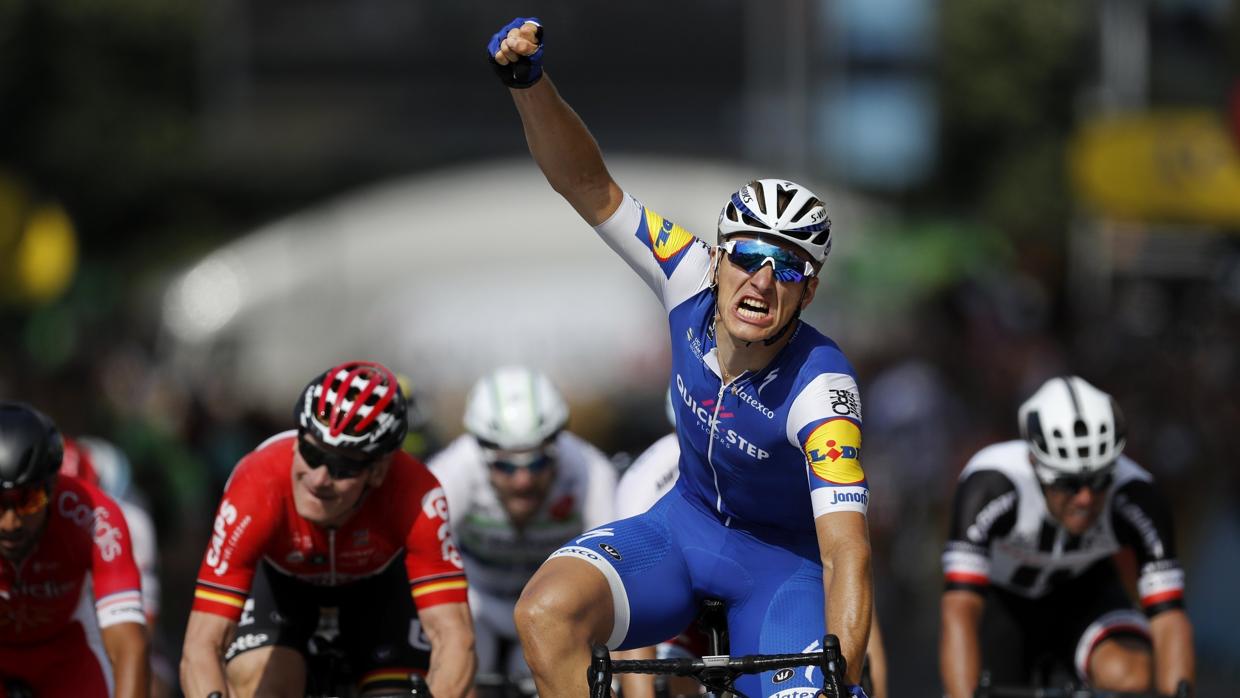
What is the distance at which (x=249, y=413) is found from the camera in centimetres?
1819

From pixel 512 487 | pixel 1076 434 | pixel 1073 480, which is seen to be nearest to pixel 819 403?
pixel 1076 434

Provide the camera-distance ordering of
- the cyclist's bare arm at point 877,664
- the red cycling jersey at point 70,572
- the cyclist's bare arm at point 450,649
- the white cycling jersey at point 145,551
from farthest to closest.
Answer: the white cycling jersey at point 145,551, the cyclist's bare arm at point 877,664, the red cycling jersey at point 70,572, the cyclist's bare arm at point 450,649

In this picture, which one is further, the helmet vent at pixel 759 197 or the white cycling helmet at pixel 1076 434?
the white cycling helmet at pixel 1076 434

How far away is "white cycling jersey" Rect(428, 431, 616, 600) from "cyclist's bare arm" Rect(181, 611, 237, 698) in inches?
92.7

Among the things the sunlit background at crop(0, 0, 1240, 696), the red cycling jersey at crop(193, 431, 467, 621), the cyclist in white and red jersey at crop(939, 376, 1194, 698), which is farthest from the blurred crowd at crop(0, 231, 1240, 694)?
the red cycling jersey at crop(193, 431, 467, 621)

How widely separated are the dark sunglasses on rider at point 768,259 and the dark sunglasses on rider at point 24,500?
268 cm

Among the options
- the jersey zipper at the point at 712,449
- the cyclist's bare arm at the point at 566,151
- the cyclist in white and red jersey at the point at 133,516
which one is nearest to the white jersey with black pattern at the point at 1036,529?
the jersey zipper at the point at 712,449

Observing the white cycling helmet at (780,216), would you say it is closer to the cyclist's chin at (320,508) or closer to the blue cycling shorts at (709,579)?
the blue cycling shorts at (709,579)

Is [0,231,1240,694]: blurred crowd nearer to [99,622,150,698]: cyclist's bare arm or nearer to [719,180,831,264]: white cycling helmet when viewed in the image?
[99,622,150,698]: cyclist's bare arm

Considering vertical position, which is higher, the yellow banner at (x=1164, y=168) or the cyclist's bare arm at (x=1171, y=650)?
the yellow banner at (x=1164, y=168)

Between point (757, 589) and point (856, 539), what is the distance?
0.75 metres

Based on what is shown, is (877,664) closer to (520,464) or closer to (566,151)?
(520,464)

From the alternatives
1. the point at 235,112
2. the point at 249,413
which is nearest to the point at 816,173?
the point at 235,112

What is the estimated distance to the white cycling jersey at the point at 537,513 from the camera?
9.09m
